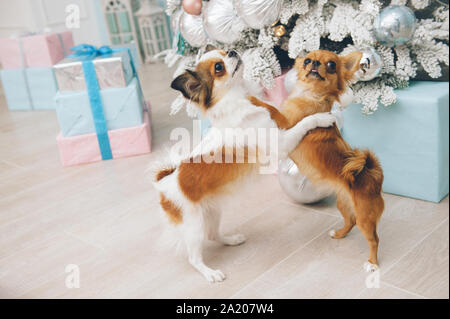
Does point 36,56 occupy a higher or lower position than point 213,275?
higher

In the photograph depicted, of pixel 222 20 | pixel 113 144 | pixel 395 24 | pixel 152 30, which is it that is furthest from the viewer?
pixel 152 30

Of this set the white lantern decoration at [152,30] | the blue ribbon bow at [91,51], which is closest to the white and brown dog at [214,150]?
the blue ribbon bow at [91,51]

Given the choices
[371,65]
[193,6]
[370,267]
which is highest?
[193,6]

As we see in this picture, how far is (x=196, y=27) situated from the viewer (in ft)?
5.49

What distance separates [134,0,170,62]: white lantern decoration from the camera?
282 centimetres

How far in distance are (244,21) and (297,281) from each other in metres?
0.82

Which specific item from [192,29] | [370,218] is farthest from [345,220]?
[192,29]

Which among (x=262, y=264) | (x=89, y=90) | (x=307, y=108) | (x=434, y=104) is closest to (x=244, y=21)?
(x=307, y=108)

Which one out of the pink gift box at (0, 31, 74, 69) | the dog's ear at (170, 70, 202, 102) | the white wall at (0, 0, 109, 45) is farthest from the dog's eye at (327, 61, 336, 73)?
the pink gift box at (0, 31, 74, 69)

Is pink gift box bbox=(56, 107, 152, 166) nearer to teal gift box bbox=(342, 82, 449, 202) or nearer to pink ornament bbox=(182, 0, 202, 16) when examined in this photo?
pink ornament bbox=(182, 0, 202, 16)

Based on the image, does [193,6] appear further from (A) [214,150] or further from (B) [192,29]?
(A) [214,150]

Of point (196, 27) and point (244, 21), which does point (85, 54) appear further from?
point (244, 21)

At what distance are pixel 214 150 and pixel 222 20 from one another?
61 centimetres

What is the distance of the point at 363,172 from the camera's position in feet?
3.54
